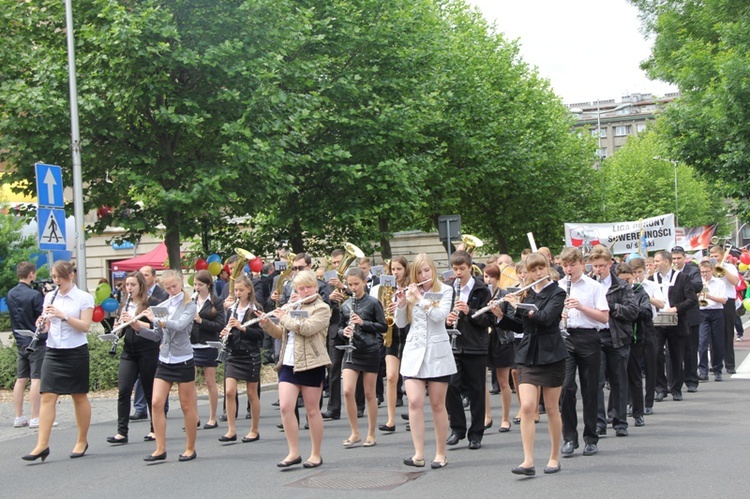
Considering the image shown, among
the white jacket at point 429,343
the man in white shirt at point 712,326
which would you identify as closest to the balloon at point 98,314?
the white jacket at point 429,343

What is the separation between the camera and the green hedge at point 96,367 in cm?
1516

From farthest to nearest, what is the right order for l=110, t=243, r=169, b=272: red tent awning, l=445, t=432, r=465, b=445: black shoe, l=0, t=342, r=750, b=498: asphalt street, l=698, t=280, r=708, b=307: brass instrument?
l=110, t=243, r=169, b=272: red tent awning
l=698, t=280, r=708, b=307: brass instrument
l=445, t=432, r=465, b=445: black shoe
l=0, t=342, r=750, b=498: asphalt street

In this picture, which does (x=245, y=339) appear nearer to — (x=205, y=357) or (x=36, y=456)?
(x=205, y=357)

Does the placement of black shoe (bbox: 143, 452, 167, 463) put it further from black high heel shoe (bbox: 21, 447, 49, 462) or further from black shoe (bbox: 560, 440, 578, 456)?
black shoe (bbox: 560, 440, 578, 456)

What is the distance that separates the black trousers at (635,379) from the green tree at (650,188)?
56334mm

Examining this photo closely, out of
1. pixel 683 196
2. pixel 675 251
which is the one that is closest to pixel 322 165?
pixel 675 251

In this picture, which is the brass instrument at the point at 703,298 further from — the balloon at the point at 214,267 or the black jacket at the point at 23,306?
the black jacket at the point at 23,306

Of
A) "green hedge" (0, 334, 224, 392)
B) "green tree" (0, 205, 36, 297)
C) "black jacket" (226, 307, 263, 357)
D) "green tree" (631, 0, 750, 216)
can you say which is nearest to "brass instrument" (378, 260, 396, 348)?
"black jacket" (226, 307, 263, 357)

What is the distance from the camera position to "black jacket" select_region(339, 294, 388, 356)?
9914 mm

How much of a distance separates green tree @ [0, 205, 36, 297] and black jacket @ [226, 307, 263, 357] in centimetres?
2559

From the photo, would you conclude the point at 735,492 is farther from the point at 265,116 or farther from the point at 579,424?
the point at 265,116

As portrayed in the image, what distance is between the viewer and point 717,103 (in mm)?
25422

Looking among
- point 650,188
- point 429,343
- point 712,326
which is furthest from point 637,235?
point 650,188

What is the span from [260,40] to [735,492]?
45.9ft
